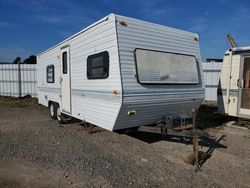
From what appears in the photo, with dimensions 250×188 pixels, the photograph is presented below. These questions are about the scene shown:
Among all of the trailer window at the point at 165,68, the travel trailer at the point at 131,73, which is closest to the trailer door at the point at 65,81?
the travel trailer at the point at 131,73

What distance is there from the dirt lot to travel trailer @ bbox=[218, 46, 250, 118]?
3.02ft

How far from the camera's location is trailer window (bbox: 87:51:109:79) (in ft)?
15.6

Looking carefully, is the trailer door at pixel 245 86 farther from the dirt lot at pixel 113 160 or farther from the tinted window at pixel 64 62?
the tinted window at pixel 64 62

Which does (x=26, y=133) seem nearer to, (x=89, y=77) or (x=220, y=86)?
(x=89, y=77)

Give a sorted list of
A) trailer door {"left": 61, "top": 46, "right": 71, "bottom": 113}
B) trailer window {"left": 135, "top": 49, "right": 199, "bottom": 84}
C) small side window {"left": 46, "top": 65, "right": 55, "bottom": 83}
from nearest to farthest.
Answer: trailer window {"left": 135, "top": 49, "right": 199, "bottom": 84}
trailer door {"left": 61, "top": 46, "right": 71, "bottom": 113}
small side window {"left": 46, "top": 65, "right": 55, "bottom": 83}

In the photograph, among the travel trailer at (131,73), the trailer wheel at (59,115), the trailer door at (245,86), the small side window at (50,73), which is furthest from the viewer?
the small side window at (50,73)

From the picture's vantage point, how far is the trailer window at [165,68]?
4.73m

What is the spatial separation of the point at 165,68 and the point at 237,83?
12.5 ft

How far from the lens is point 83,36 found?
577cm

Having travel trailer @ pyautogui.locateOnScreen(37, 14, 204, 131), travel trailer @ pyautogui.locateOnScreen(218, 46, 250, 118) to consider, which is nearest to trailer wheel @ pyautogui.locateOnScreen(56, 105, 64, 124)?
travel trailer @ pyautogui.locateOnScreen(37, 14, 204, 131)

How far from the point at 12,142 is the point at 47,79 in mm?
3523

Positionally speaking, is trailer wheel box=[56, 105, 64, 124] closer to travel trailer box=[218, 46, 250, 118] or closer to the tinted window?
the tinted window

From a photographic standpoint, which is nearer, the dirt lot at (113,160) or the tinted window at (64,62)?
the dirt lot at (113,160)

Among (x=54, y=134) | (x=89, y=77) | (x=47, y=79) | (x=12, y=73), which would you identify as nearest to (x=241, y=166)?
(x=89, y=77)
